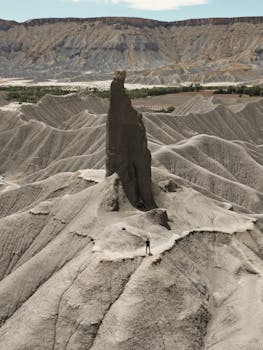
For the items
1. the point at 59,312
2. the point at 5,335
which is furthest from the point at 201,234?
the point at 5,335

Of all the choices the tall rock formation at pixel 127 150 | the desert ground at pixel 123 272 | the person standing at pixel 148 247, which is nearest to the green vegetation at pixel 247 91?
the desert ground at pixel 123 272

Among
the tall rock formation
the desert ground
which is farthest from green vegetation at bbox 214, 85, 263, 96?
the tall rock formation

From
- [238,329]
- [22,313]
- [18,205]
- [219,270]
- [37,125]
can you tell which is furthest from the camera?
[37,125]

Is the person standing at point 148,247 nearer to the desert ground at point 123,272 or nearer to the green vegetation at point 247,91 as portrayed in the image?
the desert ground at point 123,272

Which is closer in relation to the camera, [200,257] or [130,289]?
[130,289]

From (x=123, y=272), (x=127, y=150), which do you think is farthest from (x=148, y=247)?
(x=127, y=150)

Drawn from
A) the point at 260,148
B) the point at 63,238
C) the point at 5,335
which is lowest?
the point at 260,148

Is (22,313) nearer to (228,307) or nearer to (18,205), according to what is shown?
(228,307)

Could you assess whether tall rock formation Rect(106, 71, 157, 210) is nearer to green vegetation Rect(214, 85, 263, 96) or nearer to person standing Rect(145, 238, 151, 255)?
person standing Rect(145, 238, 151, 255)
